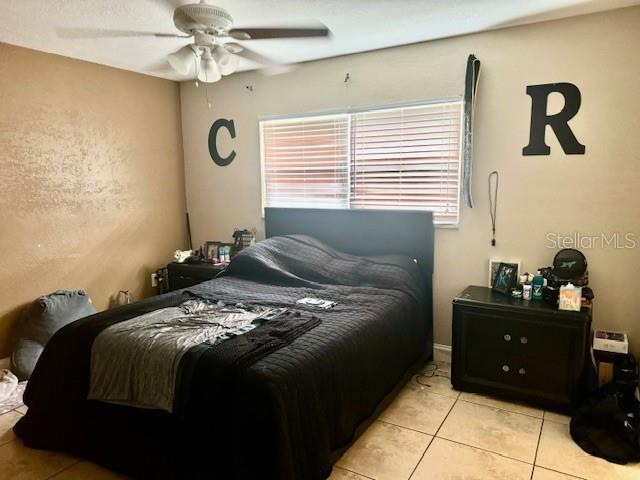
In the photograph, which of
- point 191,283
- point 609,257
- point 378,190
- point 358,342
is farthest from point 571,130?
point 191,283

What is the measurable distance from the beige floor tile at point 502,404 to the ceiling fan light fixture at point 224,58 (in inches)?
97.6

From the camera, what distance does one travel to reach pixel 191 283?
12.7 ft

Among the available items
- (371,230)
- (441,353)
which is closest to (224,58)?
(371,230)

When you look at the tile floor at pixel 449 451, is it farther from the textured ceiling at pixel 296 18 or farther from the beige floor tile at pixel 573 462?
the textured ceiling at pixel 296 18

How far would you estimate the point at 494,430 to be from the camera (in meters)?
2.33

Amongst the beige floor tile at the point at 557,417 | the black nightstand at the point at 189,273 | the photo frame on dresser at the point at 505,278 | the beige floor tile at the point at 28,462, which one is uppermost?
the photo frame on dresser at the point at 505,278

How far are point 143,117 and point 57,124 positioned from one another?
814 millimetres

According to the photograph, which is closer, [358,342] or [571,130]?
[358,342]

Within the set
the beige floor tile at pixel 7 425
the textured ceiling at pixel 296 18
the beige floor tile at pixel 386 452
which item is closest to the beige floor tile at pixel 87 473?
the beige floor tile at pixel 7 425

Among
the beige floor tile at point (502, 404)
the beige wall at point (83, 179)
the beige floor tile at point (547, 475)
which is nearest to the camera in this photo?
the beige floor tile at point (547, 475)

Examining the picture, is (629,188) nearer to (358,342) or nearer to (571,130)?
(571,130)

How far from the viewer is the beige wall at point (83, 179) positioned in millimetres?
3070

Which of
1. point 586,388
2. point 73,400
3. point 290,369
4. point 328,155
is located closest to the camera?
point 290,369

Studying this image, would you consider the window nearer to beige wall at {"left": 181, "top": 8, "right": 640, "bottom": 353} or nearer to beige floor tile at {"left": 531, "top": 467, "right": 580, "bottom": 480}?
beige wall at {"left": 181, "top": 8, "right": 640, "bottom": 353}
